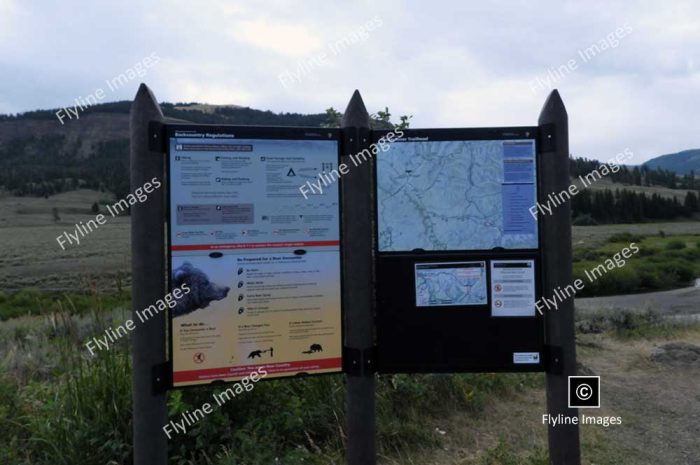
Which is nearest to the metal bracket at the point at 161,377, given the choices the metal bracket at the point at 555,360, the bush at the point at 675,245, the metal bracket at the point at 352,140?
the metal bracket at the point at 352,140

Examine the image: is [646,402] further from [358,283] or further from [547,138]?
[358,283]

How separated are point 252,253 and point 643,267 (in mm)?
38987

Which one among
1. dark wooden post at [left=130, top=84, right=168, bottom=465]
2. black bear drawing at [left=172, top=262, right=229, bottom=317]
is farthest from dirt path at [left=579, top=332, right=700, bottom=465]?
dark wooden post at [left=130, top=84, right=168, bottom=465]

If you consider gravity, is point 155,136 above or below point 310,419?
above

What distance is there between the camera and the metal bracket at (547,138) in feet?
11.6

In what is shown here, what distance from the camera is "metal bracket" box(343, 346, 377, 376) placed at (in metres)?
3.49

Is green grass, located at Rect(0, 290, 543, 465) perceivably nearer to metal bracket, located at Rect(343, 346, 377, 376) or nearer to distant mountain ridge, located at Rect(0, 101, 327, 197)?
metal bracket, located at Rect(343, 346, 377, 376)

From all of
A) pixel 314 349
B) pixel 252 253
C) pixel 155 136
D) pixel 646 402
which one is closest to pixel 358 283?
pixel 314 349

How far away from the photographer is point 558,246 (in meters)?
3.51

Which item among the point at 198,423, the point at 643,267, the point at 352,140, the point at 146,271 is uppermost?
the point at 352,140

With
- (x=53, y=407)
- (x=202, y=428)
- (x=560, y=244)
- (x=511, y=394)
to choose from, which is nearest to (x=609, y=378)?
(x=511, y=394)

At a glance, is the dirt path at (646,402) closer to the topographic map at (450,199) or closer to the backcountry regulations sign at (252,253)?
the topographic map at (450,199)

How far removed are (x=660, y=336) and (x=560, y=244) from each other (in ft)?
23.5

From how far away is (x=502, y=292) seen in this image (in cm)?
354
